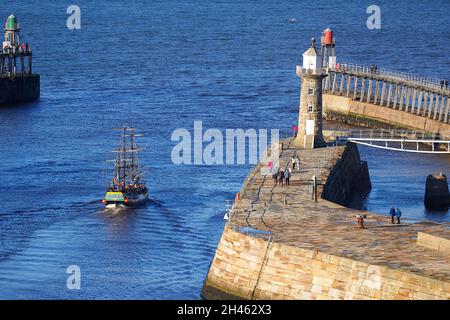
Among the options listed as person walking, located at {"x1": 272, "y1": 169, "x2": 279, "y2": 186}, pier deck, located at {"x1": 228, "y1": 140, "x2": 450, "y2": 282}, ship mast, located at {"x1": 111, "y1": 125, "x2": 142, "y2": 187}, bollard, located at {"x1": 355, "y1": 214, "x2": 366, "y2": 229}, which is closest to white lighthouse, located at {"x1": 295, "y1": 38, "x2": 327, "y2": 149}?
ship mast, located at {"x1": 111, "y1": 125, "x2": 142, "y2": 187}

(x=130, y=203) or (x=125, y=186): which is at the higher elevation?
(x=125, y=186)

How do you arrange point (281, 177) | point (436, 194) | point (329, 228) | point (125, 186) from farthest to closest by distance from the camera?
point (125, 186) < point (436, 194) < point (281, 177) < point (329, 228)

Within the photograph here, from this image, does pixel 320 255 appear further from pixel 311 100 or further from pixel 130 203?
pixel 311 100

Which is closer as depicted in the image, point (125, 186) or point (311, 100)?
point (125, 186)

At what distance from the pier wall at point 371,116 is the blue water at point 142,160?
314 centimetres

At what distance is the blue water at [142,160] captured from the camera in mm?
74688

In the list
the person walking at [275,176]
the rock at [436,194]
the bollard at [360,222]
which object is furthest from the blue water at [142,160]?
the bollard at [360,222]

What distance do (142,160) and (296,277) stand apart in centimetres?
3697

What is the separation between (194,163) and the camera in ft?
329

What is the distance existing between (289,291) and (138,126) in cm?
5296

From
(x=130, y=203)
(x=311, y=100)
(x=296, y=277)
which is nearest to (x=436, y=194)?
(x=311, y=100)

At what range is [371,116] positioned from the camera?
4791 inches

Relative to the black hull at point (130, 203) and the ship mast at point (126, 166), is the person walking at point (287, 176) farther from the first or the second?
the ship mast at point (126, 166)
